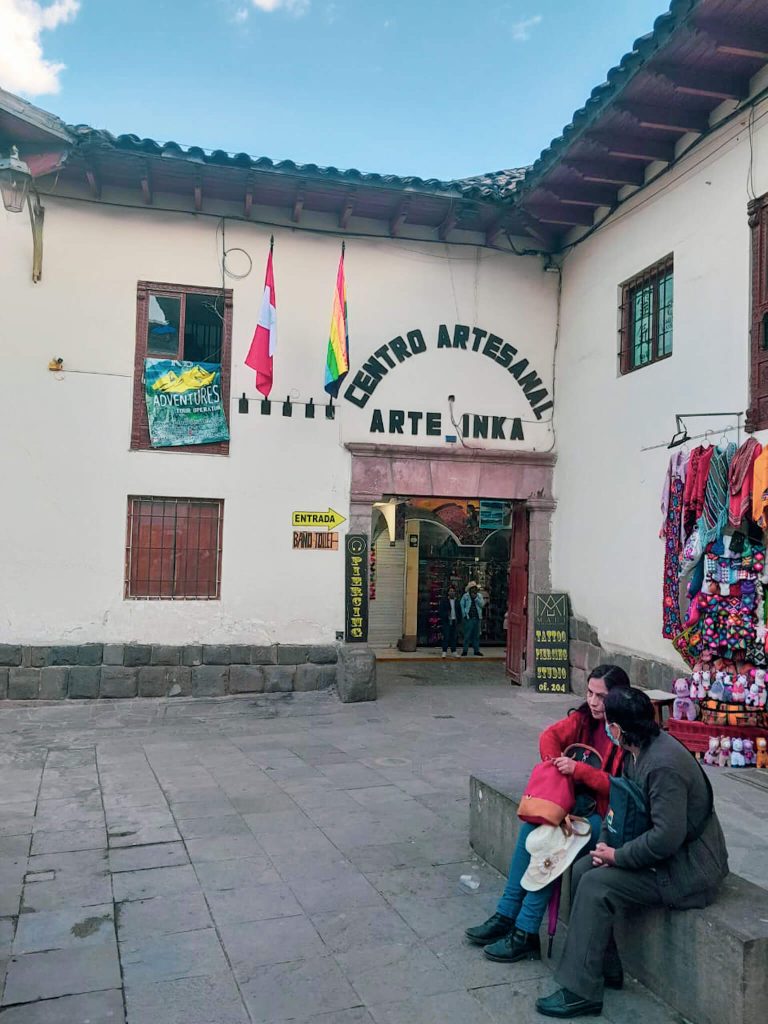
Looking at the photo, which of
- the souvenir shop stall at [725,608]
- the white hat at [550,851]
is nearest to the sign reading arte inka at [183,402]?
the souvenir shop stall at [725,608]

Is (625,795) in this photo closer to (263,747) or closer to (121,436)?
→ (263,747)

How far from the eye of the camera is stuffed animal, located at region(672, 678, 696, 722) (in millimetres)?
7680

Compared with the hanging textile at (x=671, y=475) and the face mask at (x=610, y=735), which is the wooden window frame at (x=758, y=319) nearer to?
the hanging textile at (x=671, y=475)

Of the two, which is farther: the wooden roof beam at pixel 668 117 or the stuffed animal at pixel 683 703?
the wooden roof beam at pixel 668 117

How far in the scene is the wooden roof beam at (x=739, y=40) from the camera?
710 cm

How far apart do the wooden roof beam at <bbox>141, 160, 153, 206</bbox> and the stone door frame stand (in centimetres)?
390

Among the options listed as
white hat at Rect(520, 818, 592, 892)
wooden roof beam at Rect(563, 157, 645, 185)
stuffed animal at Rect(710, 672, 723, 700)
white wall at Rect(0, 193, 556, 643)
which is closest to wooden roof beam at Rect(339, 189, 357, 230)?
white wall at Rect(0, 193, 556, 643)

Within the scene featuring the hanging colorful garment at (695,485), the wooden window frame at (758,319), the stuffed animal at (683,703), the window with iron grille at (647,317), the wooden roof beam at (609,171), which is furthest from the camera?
the wooden roof beam at (609,171)

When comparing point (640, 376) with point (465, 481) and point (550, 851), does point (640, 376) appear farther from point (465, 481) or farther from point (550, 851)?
point (550, 851)

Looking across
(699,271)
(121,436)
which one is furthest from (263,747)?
(699,271)

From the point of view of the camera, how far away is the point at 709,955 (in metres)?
3.20

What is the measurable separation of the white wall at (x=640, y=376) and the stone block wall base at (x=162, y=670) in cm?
335

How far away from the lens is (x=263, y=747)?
8.16m

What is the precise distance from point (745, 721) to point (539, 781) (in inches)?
164
